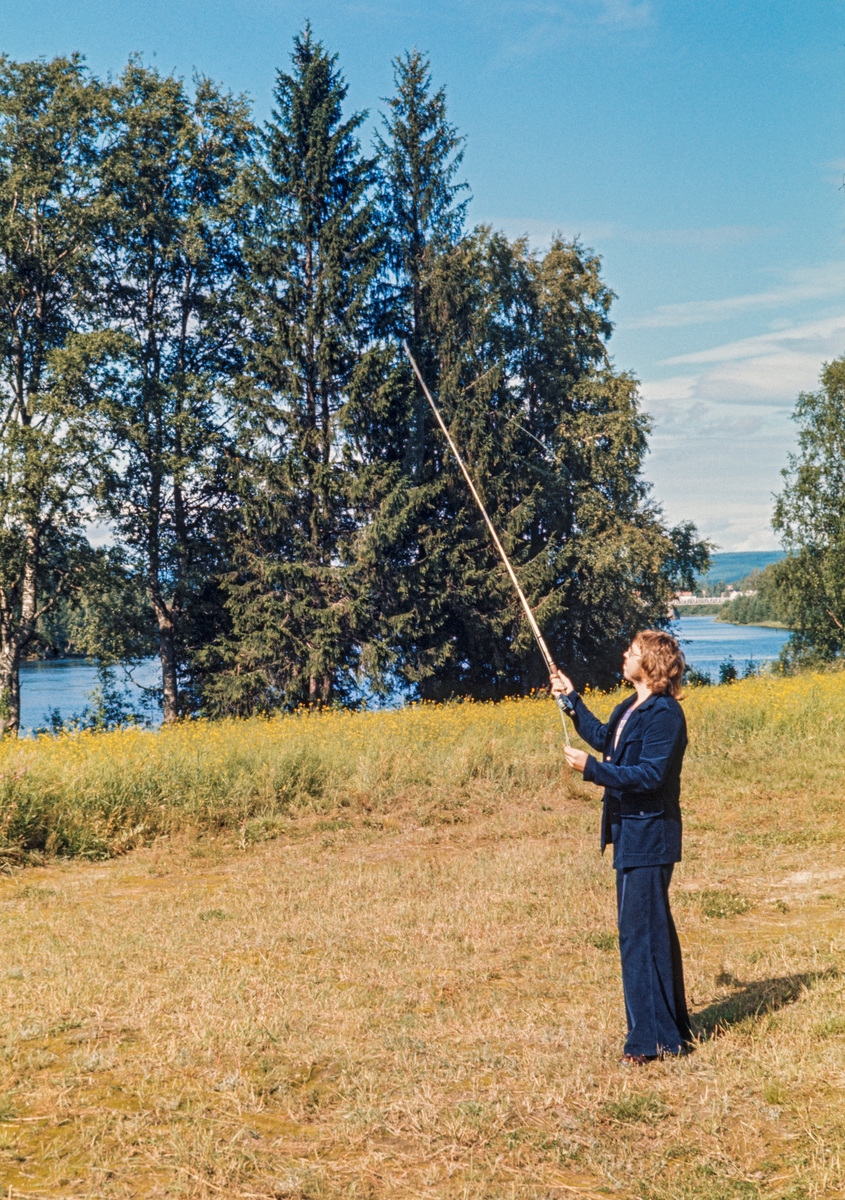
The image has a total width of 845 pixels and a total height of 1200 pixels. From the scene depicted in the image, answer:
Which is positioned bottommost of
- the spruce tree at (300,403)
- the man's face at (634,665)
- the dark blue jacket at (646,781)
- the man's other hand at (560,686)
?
the dark blue jacket at (646,781)

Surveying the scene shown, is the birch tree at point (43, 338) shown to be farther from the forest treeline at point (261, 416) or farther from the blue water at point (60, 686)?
the blue water at point (60, 686)

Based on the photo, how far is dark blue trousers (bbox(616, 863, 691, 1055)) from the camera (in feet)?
14.9

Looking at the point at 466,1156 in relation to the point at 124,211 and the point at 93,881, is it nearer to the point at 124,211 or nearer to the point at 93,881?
the point at 93,881

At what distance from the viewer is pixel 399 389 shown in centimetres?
2444

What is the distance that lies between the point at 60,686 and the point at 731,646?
35427 millimetres

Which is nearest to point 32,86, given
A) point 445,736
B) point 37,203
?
point 37,203

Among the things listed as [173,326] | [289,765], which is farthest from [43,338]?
[289,765]

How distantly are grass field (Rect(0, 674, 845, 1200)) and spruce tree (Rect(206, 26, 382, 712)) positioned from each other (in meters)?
11.5

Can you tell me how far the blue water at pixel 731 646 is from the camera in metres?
32.7

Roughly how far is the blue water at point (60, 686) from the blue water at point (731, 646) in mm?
15152

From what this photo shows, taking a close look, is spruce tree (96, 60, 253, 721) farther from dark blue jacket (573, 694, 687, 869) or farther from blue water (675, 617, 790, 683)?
dark blue jacket (573, 694, 687, 869)

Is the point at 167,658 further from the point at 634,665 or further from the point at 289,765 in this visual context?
the point at 634,665

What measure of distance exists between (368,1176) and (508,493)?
24.4m

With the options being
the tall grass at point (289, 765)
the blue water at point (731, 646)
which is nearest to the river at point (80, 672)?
the blue water at point (731, 646)
